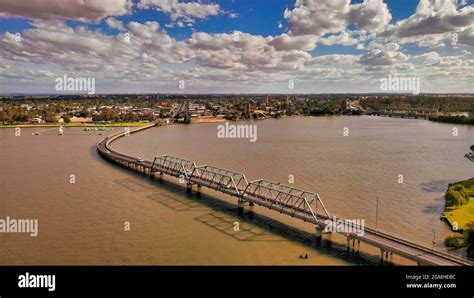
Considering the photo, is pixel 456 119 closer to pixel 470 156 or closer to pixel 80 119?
pixel 470 156

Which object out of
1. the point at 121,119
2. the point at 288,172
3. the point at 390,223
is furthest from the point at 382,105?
the point at 390,223

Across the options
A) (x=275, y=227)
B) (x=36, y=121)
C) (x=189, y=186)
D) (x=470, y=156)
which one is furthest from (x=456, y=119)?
(x=36, y=121)

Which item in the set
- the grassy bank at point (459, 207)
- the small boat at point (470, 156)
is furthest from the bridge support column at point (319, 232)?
the small boat at point (470, 156)

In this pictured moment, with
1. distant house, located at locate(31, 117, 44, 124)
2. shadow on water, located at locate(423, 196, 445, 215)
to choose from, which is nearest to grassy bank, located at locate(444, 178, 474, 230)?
shadow on water, located at locate(423, 196, 445, 215)

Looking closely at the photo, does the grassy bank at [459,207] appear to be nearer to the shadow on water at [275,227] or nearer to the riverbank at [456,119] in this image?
the shadow on water at [275,227]
